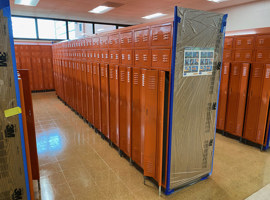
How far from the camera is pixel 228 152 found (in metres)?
3.83

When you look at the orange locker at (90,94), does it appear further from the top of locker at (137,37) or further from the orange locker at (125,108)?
the orange locker at (125,108)

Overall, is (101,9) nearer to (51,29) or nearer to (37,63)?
(51,29)

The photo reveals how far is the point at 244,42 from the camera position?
13.1 ft

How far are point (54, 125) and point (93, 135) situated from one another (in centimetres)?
133

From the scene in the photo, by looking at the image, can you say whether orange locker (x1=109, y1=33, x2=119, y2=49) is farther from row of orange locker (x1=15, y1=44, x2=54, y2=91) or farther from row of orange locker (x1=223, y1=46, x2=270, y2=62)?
row of orange locker (x1=15, y1=44, x2=54, y2=91)

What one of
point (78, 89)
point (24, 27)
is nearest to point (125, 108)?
point (78, 89)

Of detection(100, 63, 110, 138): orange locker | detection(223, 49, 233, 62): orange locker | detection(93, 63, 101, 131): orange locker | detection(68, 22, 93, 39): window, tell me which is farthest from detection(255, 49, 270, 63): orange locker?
detection(68, 22, 93, 39): window

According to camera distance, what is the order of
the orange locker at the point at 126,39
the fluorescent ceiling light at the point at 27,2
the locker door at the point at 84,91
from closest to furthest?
the orange locker at the point at 126,39
the locker door at the point at 84,91
the fluorescent ceiling light at the point at 27,2

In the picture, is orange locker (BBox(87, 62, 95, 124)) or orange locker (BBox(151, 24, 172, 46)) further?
orange locker (BBox(87, 62, 95, 124))

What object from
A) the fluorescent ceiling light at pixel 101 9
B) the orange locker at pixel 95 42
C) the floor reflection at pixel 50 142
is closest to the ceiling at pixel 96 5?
the fluorescent ceiling light at pixel 101 9

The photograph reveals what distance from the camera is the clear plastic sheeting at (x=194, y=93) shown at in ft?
7.48

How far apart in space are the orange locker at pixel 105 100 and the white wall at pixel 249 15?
627 centimetres

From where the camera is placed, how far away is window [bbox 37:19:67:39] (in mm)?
9245

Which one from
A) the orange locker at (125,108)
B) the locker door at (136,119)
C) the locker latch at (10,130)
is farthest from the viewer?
the orange locker at (125,108)
